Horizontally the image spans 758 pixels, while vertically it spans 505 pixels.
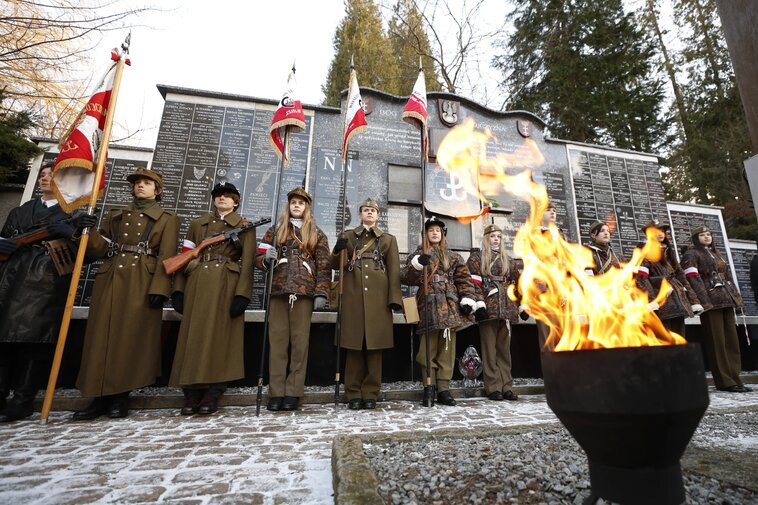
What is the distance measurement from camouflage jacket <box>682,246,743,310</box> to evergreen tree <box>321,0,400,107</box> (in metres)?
12.3

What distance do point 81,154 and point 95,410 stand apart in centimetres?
296

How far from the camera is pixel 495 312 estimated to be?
532 centimetres

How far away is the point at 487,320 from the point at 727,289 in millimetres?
4250

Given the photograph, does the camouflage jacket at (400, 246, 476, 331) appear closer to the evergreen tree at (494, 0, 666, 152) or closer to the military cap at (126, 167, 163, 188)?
the military cap at (126, 167, 163, 188)

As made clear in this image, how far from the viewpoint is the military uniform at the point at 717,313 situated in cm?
591

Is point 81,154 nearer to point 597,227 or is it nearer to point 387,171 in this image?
point 387,171

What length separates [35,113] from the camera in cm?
679

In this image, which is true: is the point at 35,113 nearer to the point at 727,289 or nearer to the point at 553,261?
the point at 553,261

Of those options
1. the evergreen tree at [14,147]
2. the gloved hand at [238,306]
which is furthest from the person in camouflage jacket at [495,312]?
the evergreen tree at [14,147]

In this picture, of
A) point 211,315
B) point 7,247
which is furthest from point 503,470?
point 7,247

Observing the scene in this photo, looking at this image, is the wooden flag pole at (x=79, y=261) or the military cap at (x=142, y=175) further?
the military cap at (x=142, y=175)

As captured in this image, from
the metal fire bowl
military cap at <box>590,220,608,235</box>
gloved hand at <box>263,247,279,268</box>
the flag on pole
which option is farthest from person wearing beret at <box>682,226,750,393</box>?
the flag on pole

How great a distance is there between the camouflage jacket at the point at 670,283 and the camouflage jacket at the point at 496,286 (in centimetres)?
223

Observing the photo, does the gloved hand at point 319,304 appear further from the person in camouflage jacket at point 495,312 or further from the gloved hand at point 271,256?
the person in camouflage jacket at point 495,312
